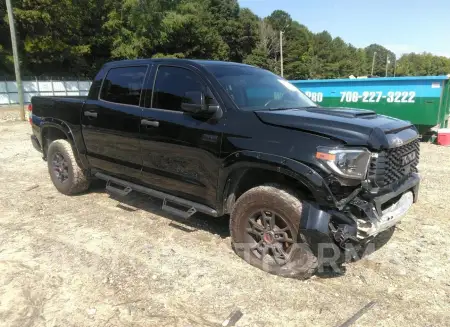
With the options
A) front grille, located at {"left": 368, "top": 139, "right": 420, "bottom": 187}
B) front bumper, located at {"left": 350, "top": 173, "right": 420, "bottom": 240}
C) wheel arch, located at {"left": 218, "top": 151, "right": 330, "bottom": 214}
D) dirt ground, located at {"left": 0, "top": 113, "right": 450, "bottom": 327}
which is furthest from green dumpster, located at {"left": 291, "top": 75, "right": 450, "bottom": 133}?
wheel arch, located at {"left": 218, "top": 151, "right": 330, "bottom": 214}

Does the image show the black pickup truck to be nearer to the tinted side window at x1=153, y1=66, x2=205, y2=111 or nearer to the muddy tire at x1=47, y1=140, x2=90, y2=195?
the tinted side window at x1=153, y1=66, x2=205, y2=111

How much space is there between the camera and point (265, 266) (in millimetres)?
3568

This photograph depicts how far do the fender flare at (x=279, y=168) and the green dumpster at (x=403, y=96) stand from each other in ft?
28.5

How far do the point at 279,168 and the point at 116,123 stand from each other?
234cm

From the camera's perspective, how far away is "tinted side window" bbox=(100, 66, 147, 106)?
14.9 ft

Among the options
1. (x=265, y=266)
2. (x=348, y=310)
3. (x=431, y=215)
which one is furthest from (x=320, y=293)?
(x=431, y=215)

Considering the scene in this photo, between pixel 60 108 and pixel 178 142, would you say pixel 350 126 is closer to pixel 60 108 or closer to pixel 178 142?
pixel 178 142

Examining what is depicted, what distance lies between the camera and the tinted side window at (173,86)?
4039 millimetres

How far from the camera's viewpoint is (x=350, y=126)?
3141mm

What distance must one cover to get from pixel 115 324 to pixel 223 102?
2.14 m

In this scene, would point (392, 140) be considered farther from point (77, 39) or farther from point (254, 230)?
point (77, 39)

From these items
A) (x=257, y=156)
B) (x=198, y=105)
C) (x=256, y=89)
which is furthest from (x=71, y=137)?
(x=257, y=156)

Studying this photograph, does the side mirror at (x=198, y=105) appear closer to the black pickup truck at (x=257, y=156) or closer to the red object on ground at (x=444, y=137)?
the black pickup truck at (x=257, y=156)

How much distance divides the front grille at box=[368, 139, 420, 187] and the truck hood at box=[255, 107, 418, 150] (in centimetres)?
8
